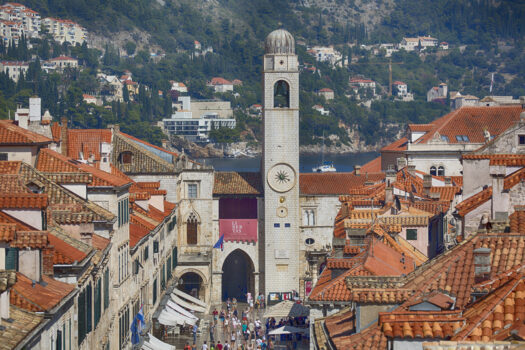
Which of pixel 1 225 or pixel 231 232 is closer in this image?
pixel 1 225

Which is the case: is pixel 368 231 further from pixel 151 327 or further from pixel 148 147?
pixel 148 147

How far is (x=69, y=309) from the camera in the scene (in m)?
32.9

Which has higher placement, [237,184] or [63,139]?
[63,139]

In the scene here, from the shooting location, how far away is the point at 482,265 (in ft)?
71.1

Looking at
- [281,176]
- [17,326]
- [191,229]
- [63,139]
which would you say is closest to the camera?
[17,326]

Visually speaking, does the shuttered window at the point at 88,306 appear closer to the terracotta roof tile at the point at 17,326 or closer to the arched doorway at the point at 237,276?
the terracotta roof tile at the point at 17,326

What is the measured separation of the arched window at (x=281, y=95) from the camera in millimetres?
98562

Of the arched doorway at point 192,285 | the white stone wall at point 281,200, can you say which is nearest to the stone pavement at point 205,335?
the arched doorway at point 192,285

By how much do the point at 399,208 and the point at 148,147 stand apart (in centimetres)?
5108

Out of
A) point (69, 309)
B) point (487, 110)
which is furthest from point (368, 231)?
point (487, 110)

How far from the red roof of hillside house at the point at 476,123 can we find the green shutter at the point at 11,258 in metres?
80.1

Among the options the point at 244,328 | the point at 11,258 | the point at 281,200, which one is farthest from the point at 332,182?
the point at 11,258

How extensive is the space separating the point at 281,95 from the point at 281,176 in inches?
331

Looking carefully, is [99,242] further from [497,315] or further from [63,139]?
[63,139]
